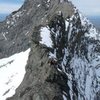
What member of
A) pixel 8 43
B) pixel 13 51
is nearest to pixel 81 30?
pixel 13 51

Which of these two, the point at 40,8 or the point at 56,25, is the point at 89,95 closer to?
the point at 56,25

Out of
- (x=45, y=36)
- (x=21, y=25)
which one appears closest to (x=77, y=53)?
(x=45, y=36)

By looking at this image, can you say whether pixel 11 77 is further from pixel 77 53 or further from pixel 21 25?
pixel 21 25

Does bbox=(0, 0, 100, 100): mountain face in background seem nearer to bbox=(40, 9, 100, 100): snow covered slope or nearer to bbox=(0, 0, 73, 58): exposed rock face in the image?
bbox=(40, 9, 100, 100): snow covered slope

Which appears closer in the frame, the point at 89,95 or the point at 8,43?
the point at 89,95

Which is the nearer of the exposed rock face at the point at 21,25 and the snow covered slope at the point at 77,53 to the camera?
the snow covered slope at the point at 77,53

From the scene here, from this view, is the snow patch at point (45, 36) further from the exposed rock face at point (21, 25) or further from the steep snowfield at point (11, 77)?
the exposed rock face at point (21, 25)

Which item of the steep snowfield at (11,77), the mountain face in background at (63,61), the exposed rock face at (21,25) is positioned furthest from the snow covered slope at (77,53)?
the exposed rock face at (21,25)

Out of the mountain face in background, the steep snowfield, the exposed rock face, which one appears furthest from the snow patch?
the exposed rock face
